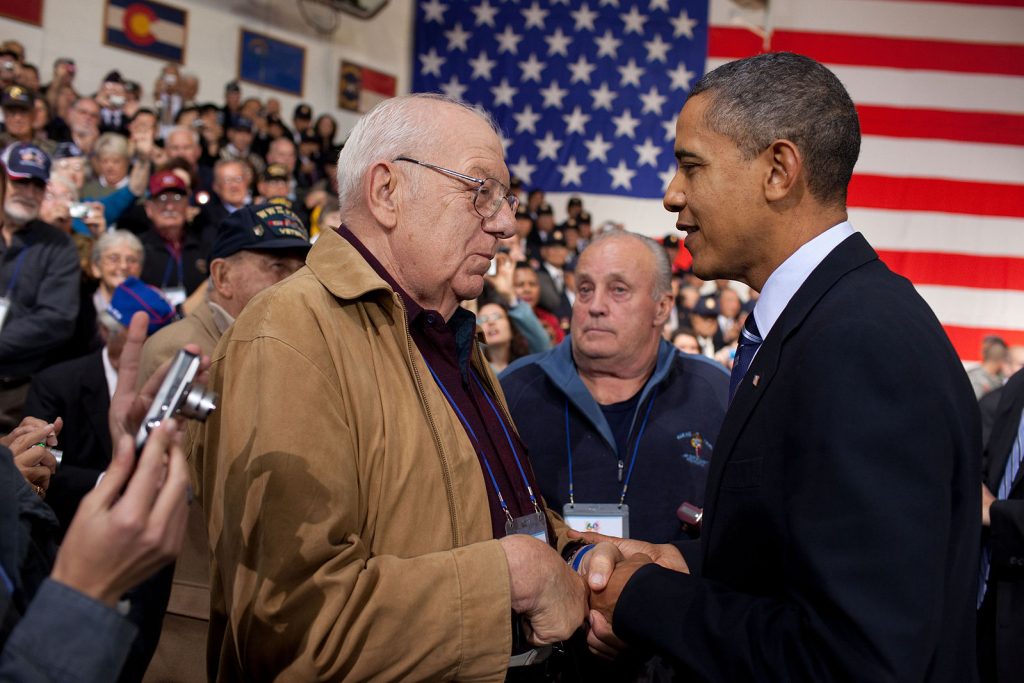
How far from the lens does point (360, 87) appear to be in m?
14.5

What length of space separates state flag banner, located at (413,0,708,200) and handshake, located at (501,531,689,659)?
498 inches

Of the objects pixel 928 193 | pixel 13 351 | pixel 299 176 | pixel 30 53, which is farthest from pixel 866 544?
pixel 928 193

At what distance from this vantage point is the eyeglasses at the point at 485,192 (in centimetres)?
201

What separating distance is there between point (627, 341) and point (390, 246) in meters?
1.55

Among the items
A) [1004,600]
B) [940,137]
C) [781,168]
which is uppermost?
[940,137]

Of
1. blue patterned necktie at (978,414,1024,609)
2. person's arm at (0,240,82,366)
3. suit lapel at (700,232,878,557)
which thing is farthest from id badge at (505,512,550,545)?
person's arm at (0,240,82,366)

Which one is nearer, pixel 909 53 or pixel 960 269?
pixel 909 53

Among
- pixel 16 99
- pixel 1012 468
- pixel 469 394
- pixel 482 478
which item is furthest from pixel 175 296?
pixel 1012 468

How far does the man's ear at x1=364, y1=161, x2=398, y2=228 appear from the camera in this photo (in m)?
2.01

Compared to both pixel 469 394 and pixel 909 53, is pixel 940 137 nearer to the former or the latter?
pixel 909 53

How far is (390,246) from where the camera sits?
2.03 meters

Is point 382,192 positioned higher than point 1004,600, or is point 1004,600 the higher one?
point 382,192

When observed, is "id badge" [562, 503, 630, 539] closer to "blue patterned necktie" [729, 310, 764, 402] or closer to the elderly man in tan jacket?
the elderly man in tan jacket

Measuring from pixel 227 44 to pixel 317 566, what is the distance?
12.2 m
